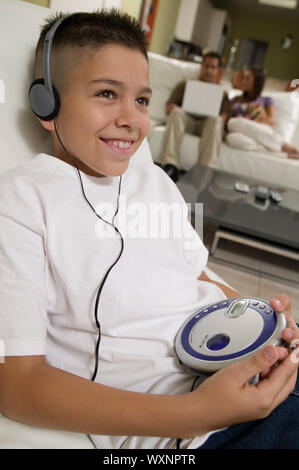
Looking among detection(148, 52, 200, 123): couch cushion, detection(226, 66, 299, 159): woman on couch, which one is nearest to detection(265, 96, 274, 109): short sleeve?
detection(226, 66, 299, 159): woman on couch

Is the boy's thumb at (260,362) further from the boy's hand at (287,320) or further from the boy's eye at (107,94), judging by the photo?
the boy's eye at (107,94)

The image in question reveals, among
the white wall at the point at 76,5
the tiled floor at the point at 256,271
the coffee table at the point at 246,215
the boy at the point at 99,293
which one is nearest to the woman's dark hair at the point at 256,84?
the coffee table at the point at 246,215

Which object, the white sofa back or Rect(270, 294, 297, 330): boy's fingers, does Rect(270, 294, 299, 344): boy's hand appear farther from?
the white sofa back

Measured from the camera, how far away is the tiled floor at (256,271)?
1.91m

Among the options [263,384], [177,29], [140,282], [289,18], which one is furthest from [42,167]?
[289,18]

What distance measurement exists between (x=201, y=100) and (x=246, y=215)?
177 cm

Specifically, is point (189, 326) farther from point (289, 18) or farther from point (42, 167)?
point (289, 18)

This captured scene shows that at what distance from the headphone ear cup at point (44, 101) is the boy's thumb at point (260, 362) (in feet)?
1.77

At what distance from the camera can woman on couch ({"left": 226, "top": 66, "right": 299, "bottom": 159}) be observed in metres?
3.13

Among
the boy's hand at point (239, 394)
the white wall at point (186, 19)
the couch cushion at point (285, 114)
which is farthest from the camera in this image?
the white wall at point (186, 19)

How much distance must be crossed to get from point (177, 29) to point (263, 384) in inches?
258

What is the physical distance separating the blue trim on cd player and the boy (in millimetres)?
23

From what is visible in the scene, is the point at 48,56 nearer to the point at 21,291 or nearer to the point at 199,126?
the point at 21,291
